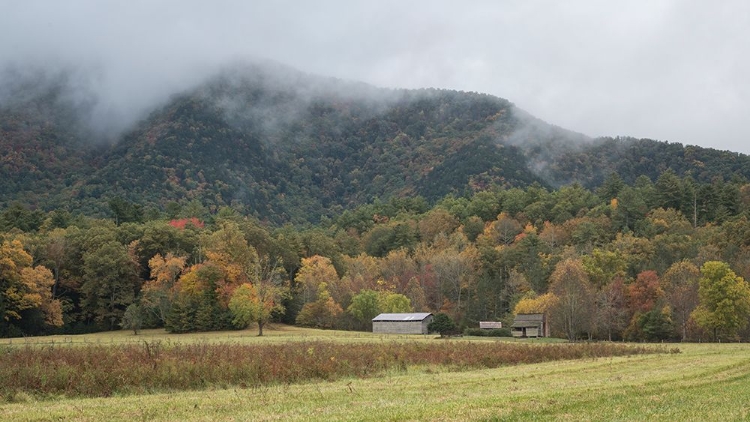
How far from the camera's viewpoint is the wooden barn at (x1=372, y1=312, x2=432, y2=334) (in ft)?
271

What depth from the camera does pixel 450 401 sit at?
55.6ft

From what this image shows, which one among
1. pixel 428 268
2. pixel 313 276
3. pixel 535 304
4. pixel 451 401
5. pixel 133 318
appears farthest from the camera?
pixel 428 268

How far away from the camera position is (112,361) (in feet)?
83.5

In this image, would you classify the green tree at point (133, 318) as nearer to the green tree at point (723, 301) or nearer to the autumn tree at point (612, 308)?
the autumn tree at point (612, 308)

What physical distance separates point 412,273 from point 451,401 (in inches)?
3647

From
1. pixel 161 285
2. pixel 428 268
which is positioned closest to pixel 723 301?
pixel 428 268

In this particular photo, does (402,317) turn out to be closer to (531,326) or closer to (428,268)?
(531,326)

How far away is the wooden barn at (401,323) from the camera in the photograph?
82500mm

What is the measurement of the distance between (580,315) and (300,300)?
3939 centimetres

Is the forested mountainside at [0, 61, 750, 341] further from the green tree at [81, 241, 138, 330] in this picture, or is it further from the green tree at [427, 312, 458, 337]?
the green tree at [427, 312, 458, 337]

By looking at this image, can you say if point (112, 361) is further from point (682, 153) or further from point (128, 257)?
point (682, 153)

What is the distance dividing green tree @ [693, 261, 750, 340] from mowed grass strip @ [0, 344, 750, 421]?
1692 inches

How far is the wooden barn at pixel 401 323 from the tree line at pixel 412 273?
187 inches

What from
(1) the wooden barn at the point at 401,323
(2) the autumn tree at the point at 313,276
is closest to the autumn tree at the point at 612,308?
(1) the wooden barn at the point at 401,323
